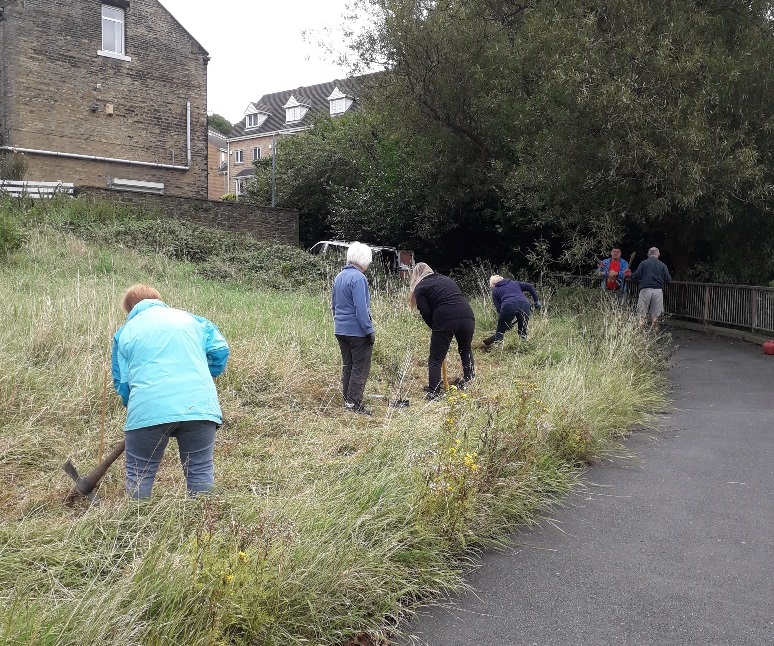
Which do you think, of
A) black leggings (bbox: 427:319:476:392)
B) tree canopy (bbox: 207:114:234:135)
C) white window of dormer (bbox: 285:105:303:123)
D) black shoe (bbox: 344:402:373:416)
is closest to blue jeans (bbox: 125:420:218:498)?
black shoe (bbox: 344:402:373:416)

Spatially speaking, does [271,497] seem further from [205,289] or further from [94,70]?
[94,70]

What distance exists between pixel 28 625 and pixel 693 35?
1601 cm

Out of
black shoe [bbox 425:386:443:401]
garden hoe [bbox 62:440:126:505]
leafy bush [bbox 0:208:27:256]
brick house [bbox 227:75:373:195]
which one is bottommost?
black shoe [bbox 425:386:443:401]

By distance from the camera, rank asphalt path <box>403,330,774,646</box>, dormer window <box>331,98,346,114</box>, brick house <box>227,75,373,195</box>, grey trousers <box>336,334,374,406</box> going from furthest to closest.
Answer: brick house <box>227,75,373,195</box>, dormer window <box>331,98,346,114</box>, grey trousers <box>336,334,374,406</box>, asphalt path <box>403,330,774,646</box>

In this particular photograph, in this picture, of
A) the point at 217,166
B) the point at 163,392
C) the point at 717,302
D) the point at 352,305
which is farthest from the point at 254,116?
the point at 163,392

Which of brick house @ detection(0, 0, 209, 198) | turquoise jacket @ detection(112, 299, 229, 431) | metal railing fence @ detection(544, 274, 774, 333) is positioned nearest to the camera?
Answer: turquoise jacket @ detection(112, 299, 229, 431)

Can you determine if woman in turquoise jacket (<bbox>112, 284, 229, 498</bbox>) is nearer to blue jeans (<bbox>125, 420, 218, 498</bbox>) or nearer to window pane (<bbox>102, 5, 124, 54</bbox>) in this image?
blue jeans (<bbox>125, 420, 218, 498</bbox>)

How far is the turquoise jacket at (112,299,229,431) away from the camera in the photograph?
4559 mm

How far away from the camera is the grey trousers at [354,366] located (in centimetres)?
840

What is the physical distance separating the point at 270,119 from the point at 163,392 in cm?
6758

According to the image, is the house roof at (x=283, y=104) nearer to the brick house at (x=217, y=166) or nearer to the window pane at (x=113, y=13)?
the brick house at (x=217, y=166)

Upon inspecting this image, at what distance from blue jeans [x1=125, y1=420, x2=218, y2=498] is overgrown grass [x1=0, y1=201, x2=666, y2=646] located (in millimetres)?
141

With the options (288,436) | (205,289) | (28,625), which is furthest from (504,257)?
(28,625)

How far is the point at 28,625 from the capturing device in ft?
9.95
